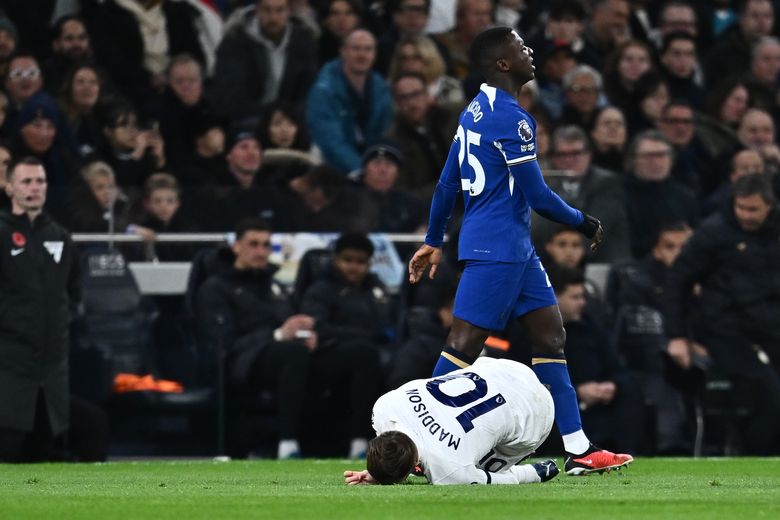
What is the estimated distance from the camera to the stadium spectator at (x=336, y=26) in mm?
18625

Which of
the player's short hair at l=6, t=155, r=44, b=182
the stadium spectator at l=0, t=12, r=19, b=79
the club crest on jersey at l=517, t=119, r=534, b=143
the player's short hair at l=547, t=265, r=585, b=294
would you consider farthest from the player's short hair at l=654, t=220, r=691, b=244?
the club crest on jersey at l=517, t=119, r=534, b=143

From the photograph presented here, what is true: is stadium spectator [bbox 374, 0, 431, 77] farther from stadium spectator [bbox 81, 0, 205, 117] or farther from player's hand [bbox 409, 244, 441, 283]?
player's hand [bbox 409, 244, 441, 283]

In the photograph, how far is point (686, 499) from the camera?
8344 mm

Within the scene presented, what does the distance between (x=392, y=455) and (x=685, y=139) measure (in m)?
10.1

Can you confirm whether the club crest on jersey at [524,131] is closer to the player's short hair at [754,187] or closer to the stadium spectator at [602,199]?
the player's short hair at [754,187]

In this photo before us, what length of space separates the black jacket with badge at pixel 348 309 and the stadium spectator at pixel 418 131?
6.28 feet

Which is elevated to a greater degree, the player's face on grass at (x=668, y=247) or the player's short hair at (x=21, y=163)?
the player's short hair at (x=21, y=163)

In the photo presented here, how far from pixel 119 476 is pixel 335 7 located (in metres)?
8.88

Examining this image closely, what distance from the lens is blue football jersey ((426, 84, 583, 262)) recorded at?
9398 mm

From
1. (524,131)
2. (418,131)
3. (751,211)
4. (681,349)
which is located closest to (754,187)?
(751,211)

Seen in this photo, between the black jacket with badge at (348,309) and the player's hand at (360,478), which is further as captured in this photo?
the black jacket with badge at (348,309)

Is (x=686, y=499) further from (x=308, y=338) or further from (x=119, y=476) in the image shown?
(x=308, y=338)

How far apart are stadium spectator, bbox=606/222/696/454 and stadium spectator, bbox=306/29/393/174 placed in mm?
2967

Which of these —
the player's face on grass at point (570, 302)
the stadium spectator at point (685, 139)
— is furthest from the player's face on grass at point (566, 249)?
the stadium spectator at point (685, 139)
